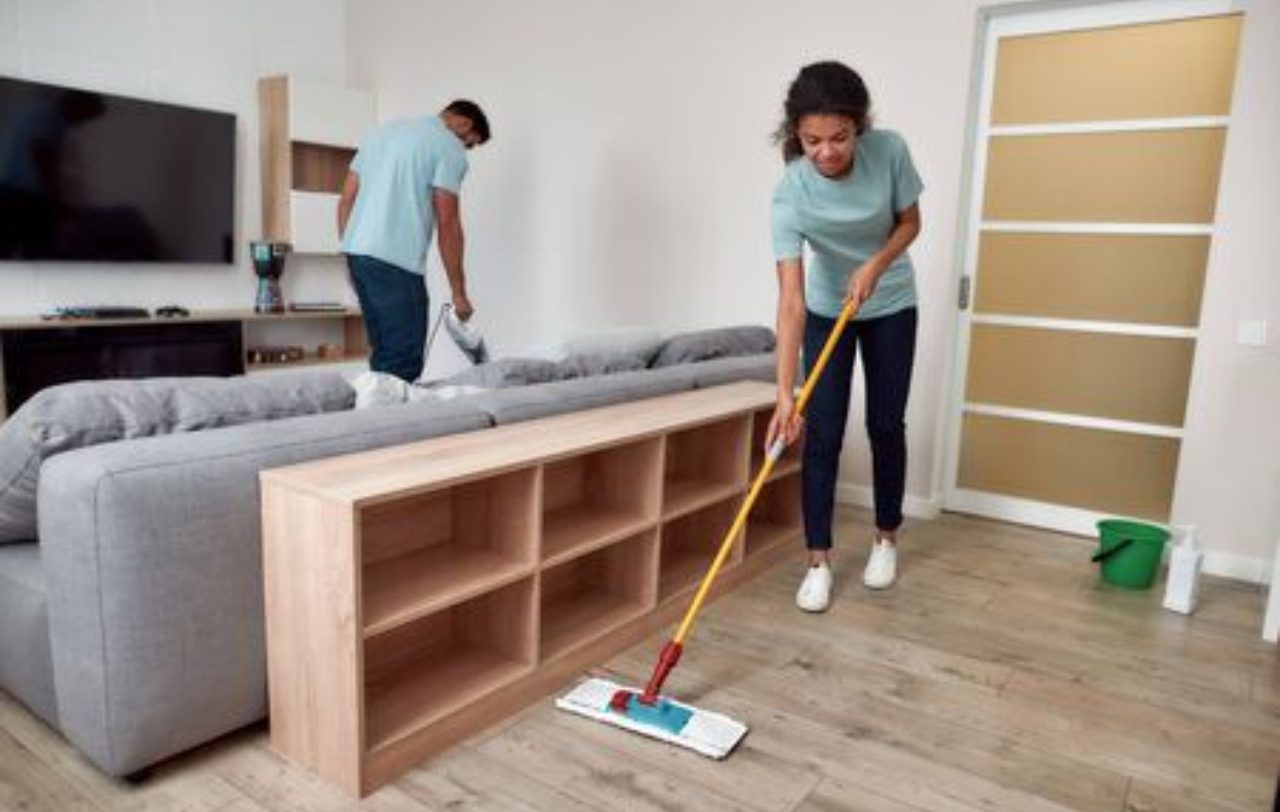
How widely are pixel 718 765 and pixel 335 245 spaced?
388 cm

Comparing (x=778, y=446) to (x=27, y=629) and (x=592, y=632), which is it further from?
(x=27, y=629)

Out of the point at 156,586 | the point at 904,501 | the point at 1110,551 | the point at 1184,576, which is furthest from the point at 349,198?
the point at 1184,576

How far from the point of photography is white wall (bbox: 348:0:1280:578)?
2.79 m

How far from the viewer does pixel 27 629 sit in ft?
5.26

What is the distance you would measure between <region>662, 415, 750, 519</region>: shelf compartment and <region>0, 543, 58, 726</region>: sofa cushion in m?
1.39

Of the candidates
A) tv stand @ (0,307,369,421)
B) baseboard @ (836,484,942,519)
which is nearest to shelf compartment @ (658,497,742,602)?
baseboard @ (836,484,942,519)

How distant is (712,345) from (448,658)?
4.70 feet

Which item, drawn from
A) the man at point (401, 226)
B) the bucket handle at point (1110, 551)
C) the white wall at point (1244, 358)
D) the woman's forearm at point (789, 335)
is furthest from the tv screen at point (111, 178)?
the white wall at point (1244, 358)

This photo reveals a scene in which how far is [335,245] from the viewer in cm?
477

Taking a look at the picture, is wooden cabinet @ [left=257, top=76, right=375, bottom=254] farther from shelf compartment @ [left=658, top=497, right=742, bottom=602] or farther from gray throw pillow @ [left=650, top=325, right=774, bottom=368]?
shelf compartment @ [left=658, top=497, right=742, bottom=602]

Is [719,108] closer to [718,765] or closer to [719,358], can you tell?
[719,358]

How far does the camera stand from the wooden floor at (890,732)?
1.57 meters

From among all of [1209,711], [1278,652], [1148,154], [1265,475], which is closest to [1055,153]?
[1148,154]

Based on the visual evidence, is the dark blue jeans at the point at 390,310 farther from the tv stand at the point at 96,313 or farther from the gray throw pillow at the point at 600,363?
the tv stand at the point at 96,313
